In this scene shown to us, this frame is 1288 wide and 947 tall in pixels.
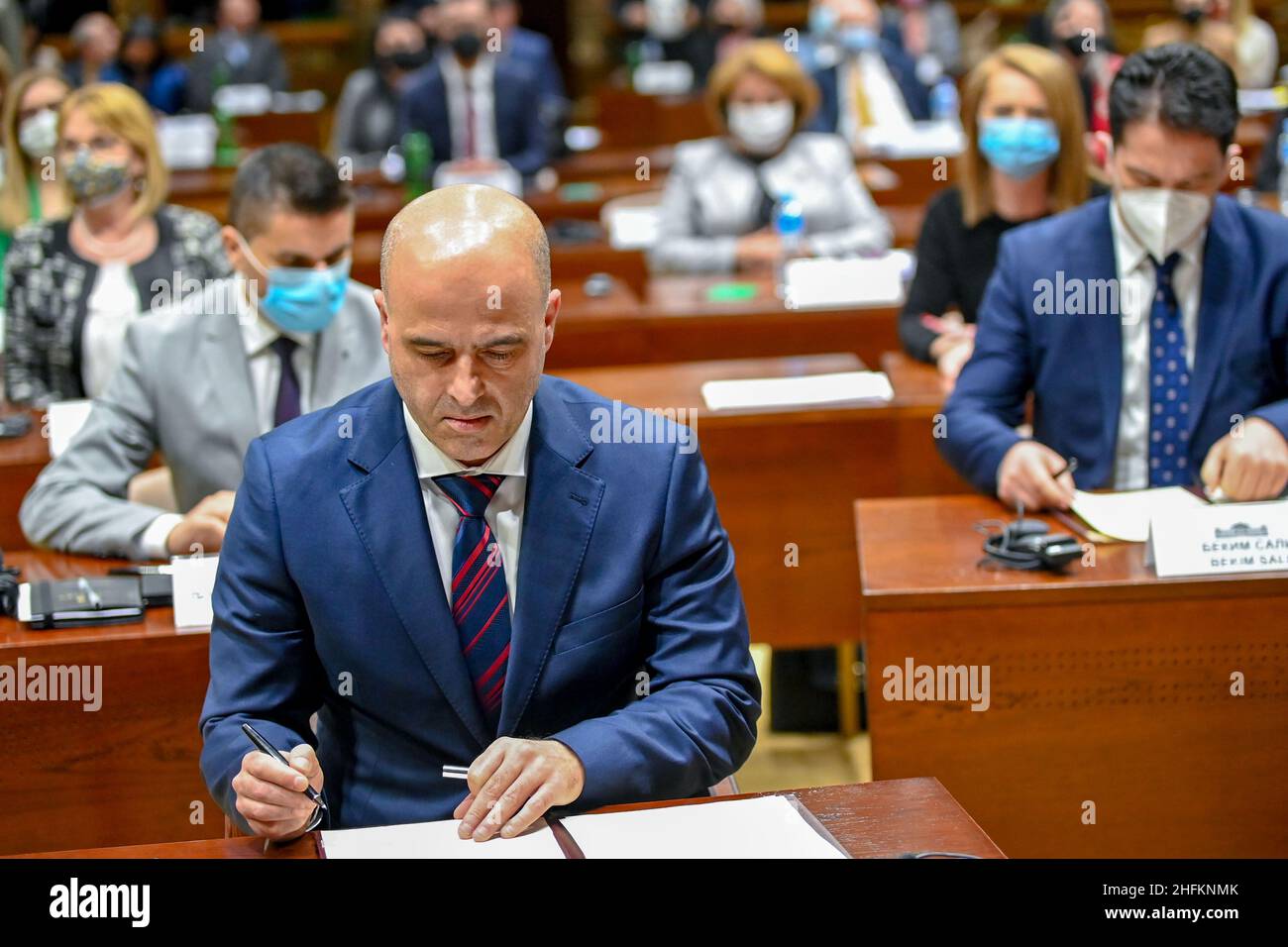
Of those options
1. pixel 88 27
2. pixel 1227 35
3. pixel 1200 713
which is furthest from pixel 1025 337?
pixel 88 27

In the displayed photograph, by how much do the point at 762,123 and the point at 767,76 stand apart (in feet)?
0.53

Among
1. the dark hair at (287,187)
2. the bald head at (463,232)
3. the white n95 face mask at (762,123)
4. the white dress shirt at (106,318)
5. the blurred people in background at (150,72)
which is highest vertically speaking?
the blurred people in background at (150,72)

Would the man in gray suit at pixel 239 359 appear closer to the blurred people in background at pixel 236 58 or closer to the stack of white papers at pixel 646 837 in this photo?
the stack of white papers at pixel 646 837

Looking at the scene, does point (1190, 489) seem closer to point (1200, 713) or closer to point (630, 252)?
point (1200, 713)

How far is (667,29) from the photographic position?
442 inches

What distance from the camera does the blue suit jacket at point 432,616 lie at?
6.35ft

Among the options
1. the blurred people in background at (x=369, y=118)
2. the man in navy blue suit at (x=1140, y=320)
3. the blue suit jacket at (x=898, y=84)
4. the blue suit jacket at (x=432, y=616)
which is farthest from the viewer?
the blurred people in background at (x=369, y=118)

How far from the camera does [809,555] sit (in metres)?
3.81

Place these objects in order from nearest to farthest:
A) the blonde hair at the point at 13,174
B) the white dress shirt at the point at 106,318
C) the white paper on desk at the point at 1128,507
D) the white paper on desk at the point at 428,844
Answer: the white paper on desk at the point at 428,844 → the white paper on desk at the point at 1128,507 → the white dress shirt at the point at 106,318 → the blonde hair at the point at 13,174

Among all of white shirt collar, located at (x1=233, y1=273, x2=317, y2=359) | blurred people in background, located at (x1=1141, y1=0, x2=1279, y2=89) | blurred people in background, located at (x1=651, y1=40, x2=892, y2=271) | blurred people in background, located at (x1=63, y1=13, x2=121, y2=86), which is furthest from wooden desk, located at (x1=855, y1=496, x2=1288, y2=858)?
blurred people in background, located at (x1=63, y1=13, x2=121, y2=86)

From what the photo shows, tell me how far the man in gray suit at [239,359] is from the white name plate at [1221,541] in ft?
4.78

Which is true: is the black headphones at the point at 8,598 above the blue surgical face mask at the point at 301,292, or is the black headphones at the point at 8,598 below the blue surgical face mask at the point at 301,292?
below

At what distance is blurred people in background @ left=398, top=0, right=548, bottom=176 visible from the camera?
25.3 feet

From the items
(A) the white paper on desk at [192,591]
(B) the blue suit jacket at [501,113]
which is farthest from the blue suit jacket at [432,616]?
(B) the blue suit jacket at [501,113]
